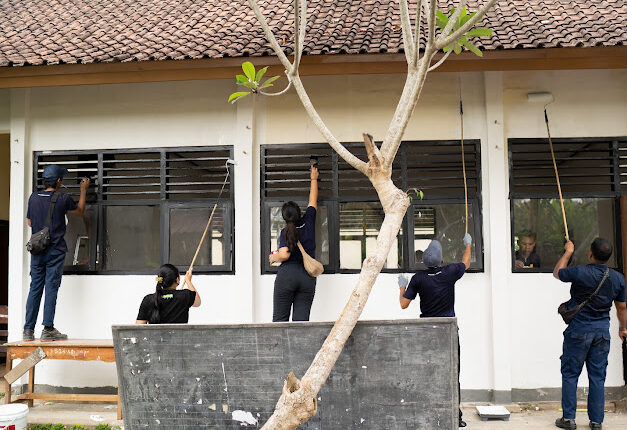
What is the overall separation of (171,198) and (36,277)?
170cm

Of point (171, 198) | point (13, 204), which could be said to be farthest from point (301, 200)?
point (13, 204)

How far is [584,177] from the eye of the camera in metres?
6.08

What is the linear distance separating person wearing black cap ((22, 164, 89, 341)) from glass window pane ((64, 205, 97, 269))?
0.36 metres

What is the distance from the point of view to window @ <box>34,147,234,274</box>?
6402 mm

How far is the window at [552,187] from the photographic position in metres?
6.07

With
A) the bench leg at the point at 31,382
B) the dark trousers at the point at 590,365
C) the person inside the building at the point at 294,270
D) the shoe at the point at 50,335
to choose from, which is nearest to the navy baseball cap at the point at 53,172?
the shoe at the point at 50,335

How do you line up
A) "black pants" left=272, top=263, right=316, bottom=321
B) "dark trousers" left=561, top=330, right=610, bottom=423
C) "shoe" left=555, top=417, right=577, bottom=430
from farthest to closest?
"black pants" left=272, top=263, right=316, bottom=321 → "shoe" left=555, top=417, right=577, bottom=430 → "dark trousers" left=561, top=330, right=610, bottom=423

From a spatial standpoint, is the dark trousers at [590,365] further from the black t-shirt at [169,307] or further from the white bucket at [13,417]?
the white bucket at [13,417]

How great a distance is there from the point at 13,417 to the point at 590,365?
515cm

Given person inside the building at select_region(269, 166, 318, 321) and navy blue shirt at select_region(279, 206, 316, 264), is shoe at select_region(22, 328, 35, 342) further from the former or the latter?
navy blue shirt at select_region(279, 206, 316, 264)

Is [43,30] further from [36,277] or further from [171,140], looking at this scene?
[36,277]

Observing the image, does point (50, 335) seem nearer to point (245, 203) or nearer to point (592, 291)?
point (245, 203)

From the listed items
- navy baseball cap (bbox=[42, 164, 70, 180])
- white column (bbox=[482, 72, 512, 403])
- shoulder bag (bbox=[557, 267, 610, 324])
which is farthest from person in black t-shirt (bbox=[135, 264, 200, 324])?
shoulder bag (bbox=[557, 267, 610, 324])

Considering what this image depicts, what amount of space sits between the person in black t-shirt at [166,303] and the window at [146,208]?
155cm
